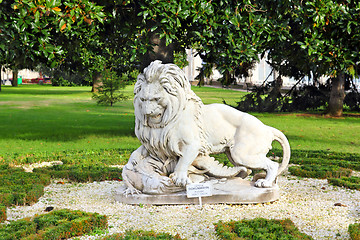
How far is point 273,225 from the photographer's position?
5.37 m

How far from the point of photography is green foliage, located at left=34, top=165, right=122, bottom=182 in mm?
8305

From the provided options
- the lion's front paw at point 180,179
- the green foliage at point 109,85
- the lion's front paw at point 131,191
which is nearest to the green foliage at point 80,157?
the lion's front paw at point 131,191

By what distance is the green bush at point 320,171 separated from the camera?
28.3 ft

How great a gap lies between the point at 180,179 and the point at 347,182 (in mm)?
3277

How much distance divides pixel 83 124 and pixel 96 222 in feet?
45.4

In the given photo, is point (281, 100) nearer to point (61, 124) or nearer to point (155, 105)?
point (61, 124)

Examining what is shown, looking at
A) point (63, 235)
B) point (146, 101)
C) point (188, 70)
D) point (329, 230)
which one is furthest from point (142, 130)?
point (188, 70)

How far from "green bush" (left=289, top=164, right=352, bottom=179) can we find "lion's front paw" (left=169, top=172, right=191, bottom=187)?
10.5ft

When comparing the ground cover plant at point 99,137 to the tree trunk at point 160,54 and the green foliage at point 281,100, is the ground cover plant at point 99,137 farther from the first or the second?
the tree trunk at point 160,54

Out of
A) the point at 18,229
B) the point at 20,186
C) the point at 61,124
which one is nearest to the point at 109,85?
the point at 61,124

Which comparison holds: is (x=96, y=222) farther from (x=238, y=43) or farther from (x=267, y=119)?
(x=267, y=119)

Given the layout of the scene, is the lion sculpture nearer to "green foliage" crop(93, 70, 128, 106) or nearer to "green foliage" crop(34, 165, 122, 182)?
"green foliage" crop(34, 165, 122, 182)

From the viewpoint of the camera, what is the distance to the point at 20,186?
7332 mm

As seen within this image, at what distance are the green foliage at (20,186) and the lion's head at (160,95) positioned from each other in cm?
213
